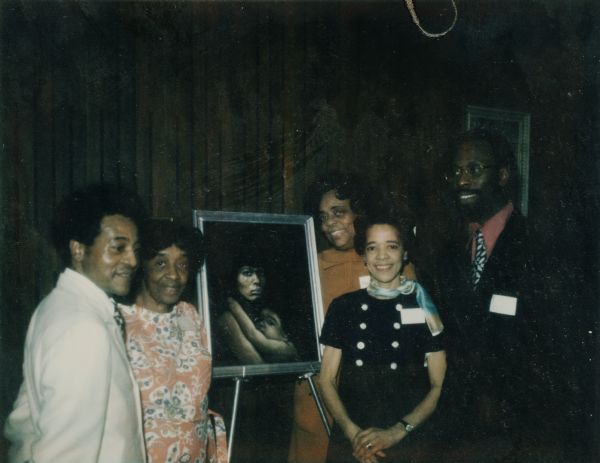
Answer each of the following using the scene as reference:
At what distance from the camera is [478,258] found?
120 inches

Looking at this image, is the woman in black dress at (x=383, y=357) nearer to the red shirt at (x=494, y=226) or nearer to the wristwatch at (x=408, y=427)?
the wristwatch at (x=408, y=427)

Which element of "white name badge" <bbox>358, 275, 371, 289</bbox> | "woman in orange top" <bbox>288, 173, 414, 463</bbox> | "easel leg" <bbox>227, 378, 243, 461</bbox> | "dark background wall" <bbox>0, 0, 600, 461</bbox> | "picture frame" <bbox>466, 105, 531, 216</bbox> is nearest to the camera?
"easel leg" <bbox>227, 378, 243, 461</bbox>

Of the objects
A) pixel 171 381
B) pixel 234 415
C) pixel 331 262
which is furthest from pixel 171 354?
pixel 331 262

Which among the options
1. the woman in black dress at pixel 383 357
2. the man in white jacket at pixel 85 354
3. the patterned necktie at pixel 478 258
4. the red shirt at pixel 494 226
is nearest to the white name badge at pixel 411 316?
the woman in black dress at pixel 383 357

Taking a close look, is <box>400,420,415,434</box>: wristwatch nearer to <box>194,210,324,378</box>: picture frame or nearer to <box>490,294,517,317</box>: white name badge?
<box>194,210,324,378</box>: picture frame

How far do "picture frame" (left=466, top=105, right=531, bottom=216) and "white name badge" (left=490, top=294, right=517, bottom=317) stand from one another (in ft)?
4.67

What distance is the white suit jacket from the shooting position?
1.69 meters

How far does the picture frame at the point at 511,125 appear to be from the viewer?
4156mm

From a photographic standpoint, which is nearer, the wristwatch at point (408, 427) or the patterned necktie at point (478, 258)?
the wristwatch at point (408, 427)

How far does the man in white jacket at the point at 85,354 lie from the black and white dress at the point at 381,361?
109 centimetres

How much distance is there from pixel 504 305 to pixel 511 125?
1800mm

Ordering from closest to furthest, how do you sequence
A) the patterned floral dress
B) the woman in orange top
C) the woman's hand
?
the patterned floral dress < the woman's hand < the woman in orange top

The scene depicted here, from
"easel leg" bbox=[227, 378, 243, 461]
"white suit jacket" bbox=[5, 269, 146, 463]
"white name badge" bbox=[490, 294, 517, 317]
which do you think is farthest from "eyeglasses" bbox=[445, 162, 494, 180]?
"white suit jacket" bbox=[5, 269, 146, 463]

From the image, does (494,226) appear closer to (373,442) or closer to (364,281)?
(364,281)
